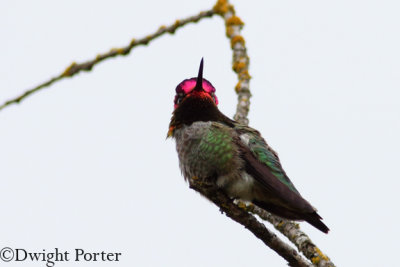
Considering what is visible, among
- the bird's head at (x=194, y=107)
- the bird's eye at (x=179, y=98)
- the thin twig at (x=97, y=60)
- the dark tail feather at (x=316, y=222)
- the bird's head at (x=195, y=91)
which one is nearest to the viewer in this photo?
the thin twig at (x=97, y=60)

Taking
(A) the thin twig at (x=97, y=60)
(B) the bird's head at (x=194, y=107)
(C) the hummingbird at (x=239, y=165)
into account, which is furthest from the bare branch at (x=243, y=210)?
(B) the bird's head at (x=194, y=107)

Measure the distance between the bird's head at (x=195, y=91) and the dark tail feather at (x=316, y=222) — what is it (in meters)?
1.51

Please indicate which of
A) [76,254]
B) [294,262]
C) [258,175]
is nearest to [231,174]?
[258,175]

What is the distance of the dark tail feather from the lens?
4275 millimetres

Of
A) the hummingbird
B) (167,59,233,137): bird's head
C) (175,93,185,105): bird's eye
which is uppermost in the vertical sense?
(175,93,185,105): bird's eye

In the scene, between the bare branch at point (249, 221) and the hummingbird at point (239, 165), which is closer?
the bare branch at point (249, 221)

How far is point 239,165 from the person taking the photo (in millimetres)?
4574

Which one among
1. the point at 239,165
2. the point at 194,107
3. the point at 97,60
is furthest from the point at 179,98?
the point at 97,60

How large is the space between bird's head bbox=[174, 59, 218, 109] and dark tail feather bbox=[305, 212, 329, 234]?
1.51 meters

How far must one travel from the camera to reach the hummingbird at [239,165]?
4.41 metres

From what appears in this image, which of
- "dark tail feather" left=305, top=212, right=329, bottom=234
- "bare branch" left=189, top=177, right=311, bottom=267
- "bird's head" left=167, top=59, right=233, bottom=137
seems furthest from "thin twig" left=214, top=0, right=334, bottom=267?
"bird's head" left=167, top=59, right=233, bottom=137

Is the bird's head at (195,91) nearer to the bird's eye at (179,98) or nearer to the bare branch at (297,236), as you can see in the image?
the bird's eye at (179,98)

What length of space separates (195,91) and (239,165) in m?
1.07

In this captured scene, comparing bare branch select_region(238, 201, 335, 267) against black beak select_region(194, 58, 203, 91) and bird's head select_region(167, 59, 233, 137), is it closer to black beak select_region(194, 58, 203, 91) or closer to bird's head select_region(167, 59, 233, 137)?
bird's head select_region(167, 59, 233, 137)
